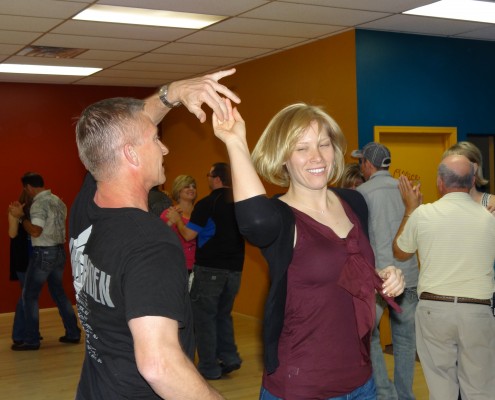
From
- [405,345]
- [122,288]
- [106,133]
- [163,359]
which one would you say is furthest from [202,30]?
[163,359]

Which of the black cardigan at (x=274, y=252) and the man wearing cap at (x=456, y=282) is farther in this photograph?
the man wearing cap at (x=456, y=282)

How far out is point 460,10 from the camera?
6340 mm

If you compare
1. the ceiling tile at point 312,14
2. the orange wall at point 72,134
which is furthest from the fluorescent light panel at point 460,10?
the orange wall at point 72,134

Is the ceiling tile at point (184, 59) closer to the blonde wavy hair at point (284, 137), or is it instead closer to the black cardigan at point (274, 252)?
the blonde wavy hair at point (284, 137)

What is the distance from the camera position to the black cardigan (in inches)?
84.0

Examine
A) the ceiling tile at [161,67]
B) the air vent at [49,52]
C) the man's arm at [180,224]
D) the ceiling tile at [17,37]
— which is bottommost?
the man's arm at [180,224]

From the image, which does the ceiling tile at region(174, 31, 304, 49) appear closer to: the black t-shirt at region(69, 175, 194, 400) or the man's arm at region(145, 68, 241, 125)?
the man's arm at region(145, 68, 241, 125)

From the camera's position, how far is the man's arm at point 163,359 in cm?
161

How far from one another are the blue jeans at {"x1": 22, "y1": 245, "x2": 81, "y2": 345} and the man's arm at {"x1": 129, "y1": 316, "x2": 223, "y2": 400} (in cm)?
609

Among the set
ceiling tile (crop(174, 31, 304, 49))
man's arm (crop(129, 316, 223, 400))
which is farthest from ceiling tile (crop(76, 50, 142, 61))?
man's arm (crop(129, 316, 223, 400))

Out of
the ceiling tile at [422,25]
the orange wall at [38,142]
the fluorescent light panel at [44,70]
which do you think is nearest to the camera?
the ceiling tile at [422,25]

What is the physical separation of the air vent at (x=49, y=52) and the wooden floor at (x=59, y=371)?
3007mm

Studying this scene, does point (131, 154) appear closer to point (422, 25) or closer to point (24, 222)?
point (422, 25)

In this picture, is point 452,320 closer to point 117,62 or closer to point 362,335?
point 362,335
